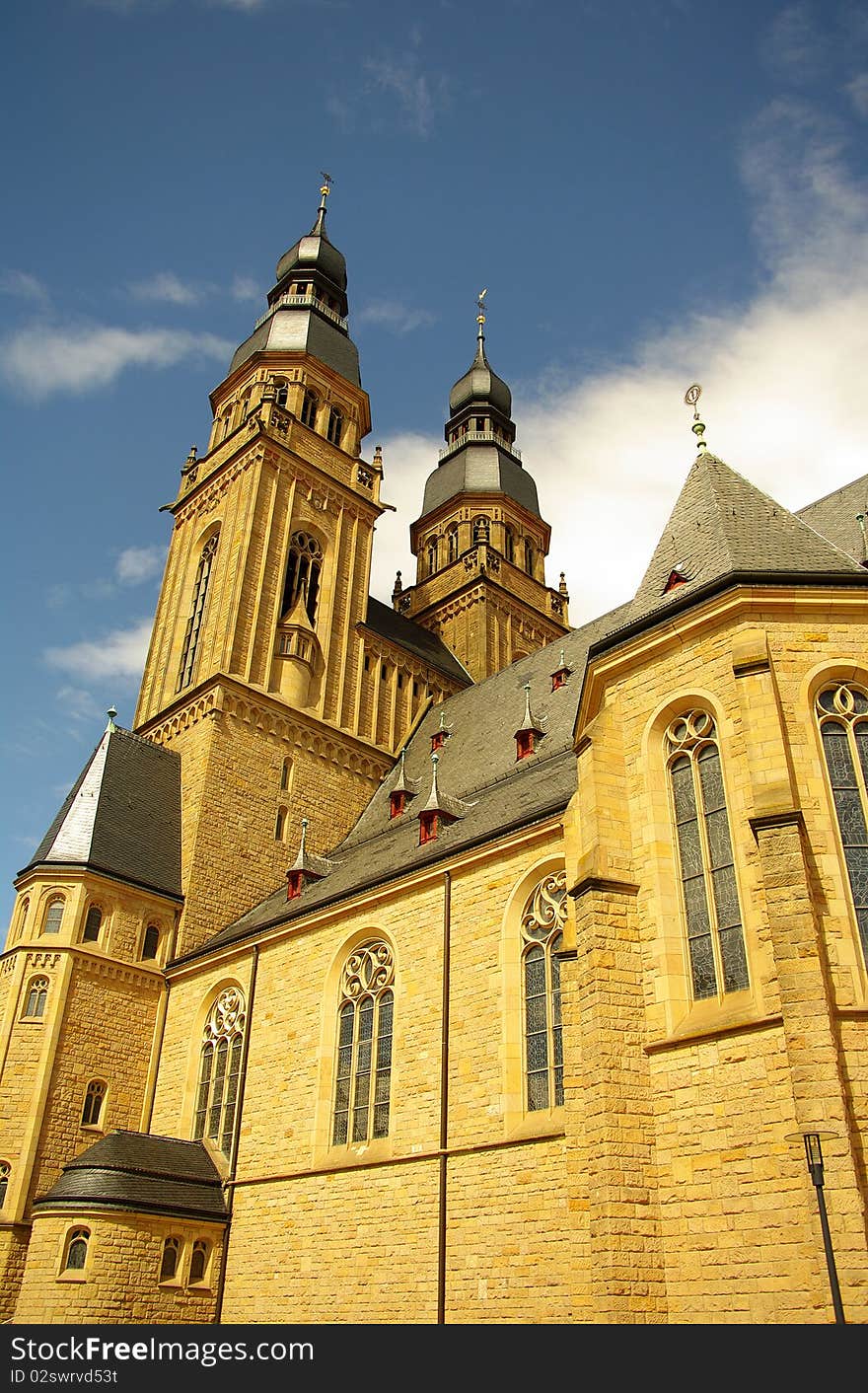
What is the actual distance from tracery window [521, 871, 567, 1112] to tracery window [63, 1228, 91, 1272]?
7.48 metres

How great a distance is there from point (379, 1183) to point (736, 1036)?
7327mm

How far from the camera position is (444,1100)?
15.1 metres

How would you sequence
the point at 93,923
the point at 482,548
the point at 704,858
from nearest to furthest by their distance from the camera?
the point at 704,858
the point at 93,923
the point at 482,548

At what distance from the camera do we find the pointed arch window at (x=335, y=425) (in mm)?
32000

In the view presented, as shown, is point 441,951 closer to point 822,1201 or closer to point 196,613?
point 822,1201

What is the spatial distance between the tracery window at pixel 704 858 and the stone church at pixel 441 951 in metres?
0.04

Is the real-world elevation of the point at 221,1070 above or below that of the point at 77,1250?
above

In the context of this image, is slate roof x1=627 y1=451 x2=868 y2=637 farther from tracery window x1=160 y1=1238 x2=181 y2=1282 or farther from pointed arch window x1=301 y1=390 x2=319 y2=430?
pointed arch window x1=301 y1=390 x2=319 y2=430

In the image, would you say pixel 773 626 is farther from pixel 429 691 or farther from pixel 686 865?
pixel 429 691

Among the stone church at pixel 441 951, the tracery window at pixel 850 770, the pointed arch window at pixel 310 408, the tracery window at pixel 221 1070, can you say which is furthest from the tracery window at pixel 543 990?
the pointed arch window at pixel 310 408

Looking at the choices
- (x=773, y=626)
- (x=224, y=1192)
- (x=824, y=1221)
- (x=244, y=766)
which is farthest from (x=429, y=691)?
(x=824, y=1221)

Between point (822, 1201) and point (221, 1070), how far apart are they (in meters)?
13.6

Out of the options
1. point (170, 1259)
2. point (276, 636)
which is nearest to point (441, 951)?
point (170, 1259)
